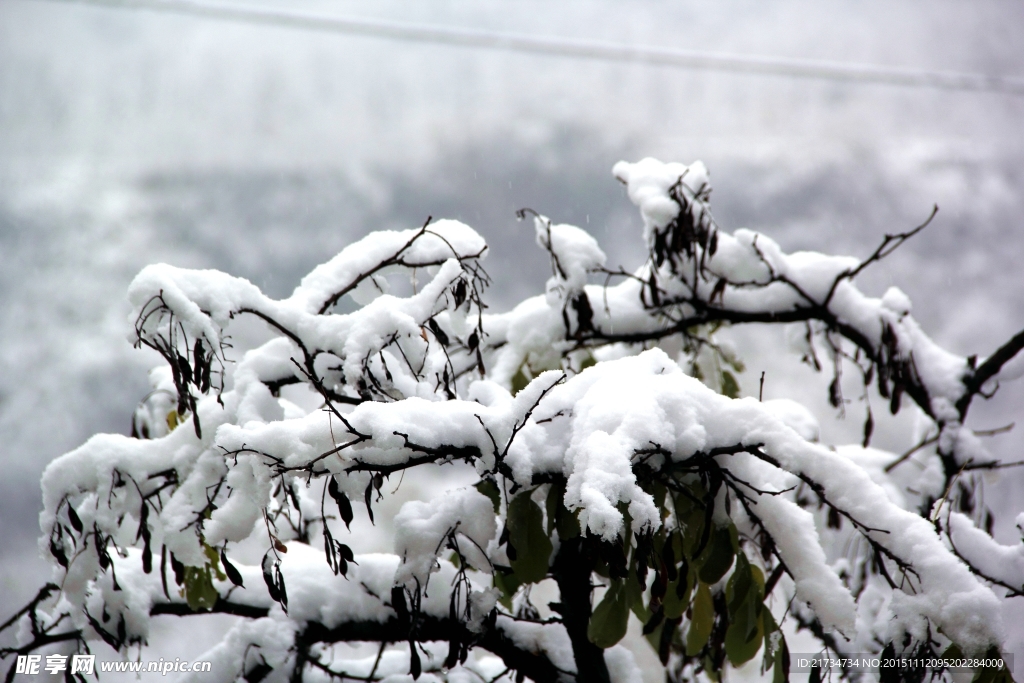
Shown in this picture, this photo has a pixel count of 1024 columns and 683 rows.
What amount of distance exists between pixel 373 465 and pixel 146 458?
2.41 ft

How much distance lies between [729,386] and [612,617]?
1523mm

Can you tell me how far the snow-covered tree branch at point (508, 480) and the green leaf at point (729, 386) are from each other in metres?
0.23

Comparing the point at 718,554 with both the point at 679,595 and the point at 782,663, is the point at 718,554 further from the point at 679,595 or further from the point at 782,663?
the point at 782,663


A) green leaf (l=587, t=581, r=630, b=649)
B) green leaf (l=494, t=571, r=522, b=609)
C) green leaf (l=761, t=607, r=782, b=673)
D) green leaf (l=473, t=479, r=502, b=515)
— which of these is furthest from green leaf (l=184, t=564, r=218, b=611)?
green leaf (l=761, t=607, r=782, b=673)

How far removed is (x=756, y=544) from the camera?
1341 mm

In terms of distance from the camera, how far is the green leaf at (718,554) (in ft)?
3.69

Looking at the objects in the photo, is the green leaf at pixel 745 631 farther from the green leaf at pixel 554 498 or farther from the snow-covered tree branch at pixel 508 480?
the green leaf at pixel 554 498

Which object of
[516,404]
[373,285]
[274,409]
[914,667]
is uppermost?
[373,285]

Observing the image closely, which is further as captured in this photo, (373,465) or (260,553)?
(260,553)

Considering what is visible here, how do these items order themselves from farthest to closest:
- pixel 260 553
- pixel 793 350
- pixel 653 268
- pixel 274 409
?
pixel 793 350 → pixel 260 553 → pixel 653 268 → pixel 274 409

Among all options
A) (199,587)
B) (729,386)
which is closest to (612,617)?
(199,587)

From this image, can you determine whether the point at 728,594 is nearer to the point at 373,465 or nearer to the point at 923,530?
the point at 923,530

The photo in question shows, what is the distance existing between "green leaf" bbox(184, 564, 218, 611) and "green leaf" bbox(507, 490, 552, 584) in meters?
0.76

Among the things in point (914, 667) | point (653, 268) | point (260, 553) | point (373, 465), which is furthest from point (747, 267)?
point (260, 553)
